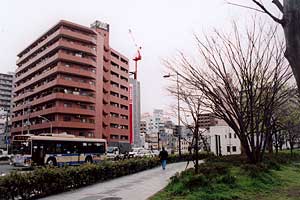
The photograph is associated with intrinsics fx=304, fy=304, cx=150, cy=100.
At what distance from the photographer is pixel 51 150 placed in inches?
960

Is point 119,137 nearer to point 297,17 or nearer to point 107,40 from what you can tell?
point 107,40

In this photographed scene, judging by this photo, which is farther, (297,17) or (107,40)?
(107,40)

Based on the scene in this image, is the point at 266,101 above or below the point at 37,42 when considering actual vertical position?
below

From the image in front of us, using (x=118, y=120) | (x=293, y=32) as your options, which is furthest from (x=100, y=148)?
(x=118, y=120)

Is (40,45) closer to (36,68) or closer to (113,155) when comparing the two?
(36,68)

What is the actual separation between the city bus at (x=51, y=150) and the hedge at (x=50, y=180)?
8.13 metres

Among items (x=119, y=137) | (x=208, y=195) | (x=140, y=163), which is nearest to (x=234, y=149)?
(x=119, y=137)

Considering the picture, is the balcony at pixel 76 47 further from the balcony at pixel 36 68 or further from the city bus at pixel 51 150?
the city bus at pixel 51 150

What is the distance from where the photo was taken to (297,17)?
13.0 feet

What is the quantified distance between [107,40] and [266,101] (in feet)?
172

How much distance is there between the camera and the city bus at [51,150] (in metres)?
22.9

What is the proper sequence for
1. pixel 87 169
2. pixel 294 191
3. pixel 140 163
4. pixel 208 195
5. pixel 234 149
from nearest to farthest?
pixel 208 195, pixel 294 191, pixel 87 169, pixel 140 163, pixel 234 149

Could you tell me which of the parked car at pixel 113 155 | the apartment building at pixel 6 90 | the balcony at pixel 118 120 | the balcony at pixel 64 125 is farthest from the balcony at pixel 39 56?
the apartment building at pixel 6 90

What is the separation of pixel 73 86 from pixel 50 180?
44.9m
